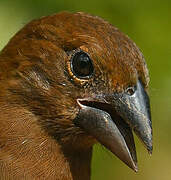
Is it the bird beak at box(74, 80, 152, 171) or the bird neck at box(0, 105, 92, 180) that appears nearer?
the bird beak at box(74, 80, 152, 171)

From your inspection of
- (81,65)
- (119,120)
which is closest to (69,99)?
(81,65)

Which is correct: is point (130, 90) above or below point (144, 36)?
below

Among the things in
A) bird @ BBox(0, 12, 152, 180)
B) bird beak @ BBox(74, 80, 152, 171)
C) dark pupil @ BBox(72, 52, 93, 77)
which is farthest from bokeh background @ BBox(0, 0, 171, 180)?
dark pupil @ BBox(72, 52, 93, 77)

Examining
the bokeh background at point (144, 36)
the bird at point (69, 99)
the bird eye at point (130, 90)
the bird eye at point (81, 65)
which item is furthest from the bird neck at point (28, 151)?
the bokeh background at point (144, 36)

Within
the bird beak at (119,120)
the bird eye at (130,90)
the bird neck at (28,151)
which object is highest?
the bird eye at (130,90)

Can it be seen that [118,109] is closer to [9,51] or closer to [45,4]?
[9,51]

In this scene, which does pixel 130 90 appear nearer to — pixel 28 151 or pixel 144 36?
pixel 28 151

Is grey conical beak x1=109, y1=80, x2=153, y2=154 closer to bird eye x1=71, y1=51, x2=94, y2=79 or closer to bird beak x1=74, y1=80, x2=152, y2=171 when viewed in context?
bird beak x1=74, y1=80, x2=152, y2=171

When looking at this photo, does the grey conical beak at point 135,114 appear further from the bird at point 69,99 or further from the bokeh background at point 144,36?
the bokeh background at point 144,36

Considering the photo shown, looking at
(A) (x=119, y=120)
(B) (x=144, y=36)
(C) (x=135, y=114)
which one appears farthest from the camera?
(B) (x=144, y=36)
